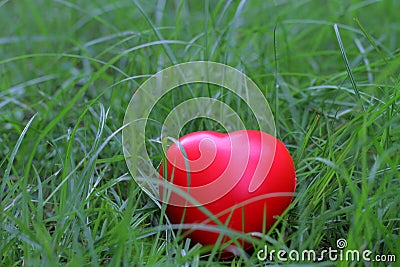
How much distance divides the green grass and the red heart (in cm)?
6

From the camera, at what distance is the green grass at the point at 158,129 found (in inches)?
49.6

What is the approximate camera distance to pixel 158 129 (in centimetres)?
173

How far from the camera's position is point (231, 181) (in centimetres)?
131

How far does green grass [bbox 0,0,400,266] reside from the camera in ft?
4.13

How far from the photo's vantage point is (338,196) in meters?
1.39

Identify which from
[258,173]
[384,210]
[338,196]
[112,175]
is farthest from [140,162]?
[384,210]

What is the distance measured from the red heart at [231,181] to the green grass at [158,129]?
0.19ft

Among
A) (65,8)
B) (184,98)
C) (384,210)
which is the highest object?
(65,8)

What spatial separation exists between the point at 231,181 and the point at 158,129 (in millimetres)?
475

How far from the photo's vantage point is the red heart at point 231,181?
4.28 feet

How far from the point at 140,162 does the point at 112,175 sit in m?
0.13

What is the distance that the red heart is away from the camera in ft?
4.28

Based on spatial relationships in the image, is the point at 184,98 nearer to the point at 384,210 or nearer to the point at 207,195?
the point at 207,195

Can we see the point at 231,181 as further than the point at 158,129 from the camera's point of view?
No
